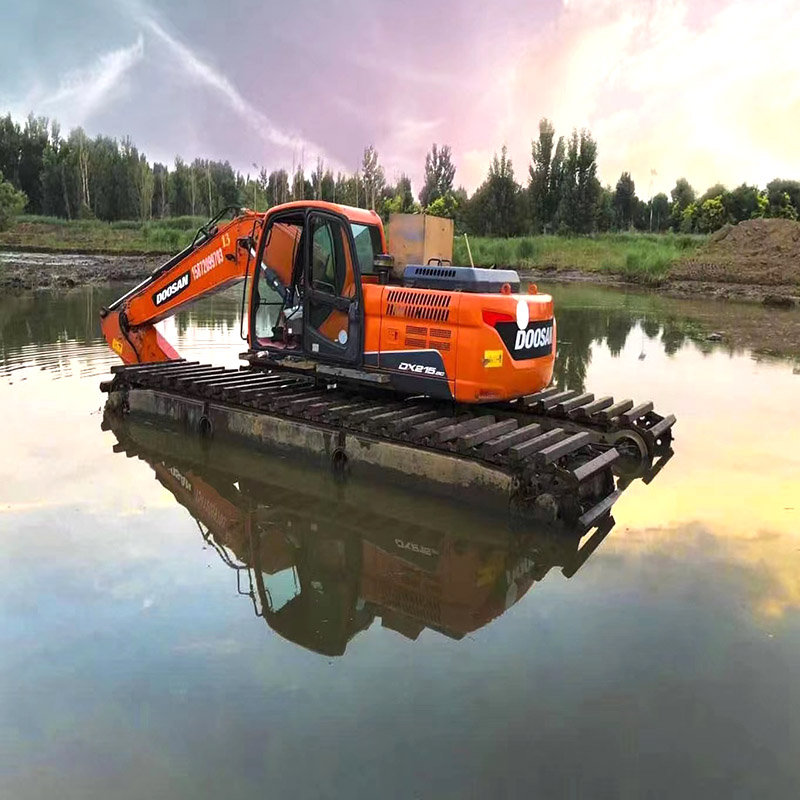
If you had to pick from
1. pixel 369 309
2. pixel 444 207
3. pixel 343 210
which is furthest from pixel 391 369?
pixel 444 207

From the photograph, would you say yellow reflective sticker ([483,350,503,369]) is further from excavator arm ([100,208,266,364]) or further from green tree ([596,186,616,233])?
green tree ([596,186,616,233])

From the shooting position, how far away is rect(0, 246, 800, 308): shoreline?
23.8 m

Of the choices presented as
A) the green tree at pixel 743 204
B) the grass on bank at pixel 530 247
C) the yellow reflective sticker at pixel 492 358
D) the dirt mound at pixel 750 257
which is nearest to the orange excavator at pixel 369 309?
the yellow reflective sticker at pixel 492 358

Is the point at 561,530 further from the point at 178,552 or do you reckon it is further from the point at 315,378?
the point at 315,378

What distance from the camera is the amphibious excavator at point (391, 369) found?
5.86m

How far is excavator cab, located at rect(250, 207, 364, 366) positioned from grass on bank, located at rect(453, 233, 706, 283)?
25.7 metres

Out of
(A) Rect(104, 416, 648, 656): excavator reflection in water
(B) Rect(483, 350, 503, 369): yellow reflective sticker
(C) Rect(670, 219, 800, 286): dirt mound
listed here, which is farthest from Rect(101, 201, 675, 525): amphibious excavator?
(C) Rect(670, 219, 800, 286): dirt mound

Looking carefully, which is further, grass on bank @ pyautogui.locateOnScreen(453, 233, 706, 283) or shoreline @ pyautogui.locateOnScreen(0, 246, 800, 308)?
grass on bank @ pyautogui.locateOnScreen(453, 233, 706, 283)

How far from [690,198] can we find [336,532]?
66.7 metres

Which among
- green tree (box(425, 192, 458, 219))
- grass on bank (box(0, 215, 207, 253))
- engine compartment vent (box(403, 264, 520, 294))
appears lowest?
engine compartment vent (box(403, 264, 520, 294))

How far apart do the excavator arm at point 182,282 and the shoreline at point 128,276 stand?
14366mm

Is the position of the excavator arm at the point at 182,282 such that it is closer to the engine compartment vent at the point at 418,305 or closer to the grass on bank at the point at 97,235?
the engine compartment vent at the point at 418,305

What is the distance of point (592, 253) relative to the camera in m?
38.8

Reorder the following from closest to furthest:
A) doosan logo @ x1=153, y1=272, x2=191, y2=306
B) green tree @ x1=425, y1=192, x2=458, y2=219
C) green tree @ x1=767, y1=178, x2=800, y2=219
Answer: doosan logo @ x1=153, y1=272, x2=191, y2=306 → green tree @ x1=425, y1=192, x2=458, y2=219 → green tree @ x1=767, y1=178, x2=800, y2=219
